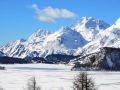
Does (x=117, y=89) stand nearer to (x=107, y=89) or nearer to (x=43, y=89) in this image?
(x=107, y=89)

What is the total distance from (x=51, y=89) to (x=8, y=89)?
11961mm

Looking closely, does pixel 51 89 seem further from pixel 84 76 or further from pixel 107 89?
pixel 84 76

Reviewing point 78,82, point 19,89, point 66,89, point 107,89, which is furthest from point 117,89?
point 78,82

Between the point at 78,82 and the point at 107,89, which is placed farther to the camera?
the point at 107,89

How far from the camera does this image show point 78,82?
3625cm

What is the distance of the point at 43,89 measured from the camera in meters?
85.7

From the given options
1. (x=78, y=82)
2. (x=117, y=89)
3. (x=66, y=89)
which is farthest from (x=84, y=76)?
(x=117, y=89)

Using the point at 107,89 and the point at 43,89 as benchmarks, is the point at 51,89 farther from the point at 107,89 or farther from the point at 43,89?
the point at 107,89

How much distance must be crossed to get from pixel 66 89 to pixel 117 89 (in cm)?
1564

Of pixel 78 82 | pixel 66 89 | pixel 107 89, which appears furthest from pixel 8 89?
pixel 78 82

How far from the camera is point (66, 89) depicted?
84.0 m

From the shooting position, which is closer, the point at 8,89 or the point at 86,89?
the point at 86,89

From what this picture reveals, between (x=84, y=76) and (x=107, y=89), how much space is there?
5421 cm

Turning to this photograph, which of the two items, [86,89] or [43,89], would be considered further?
[43,89]
